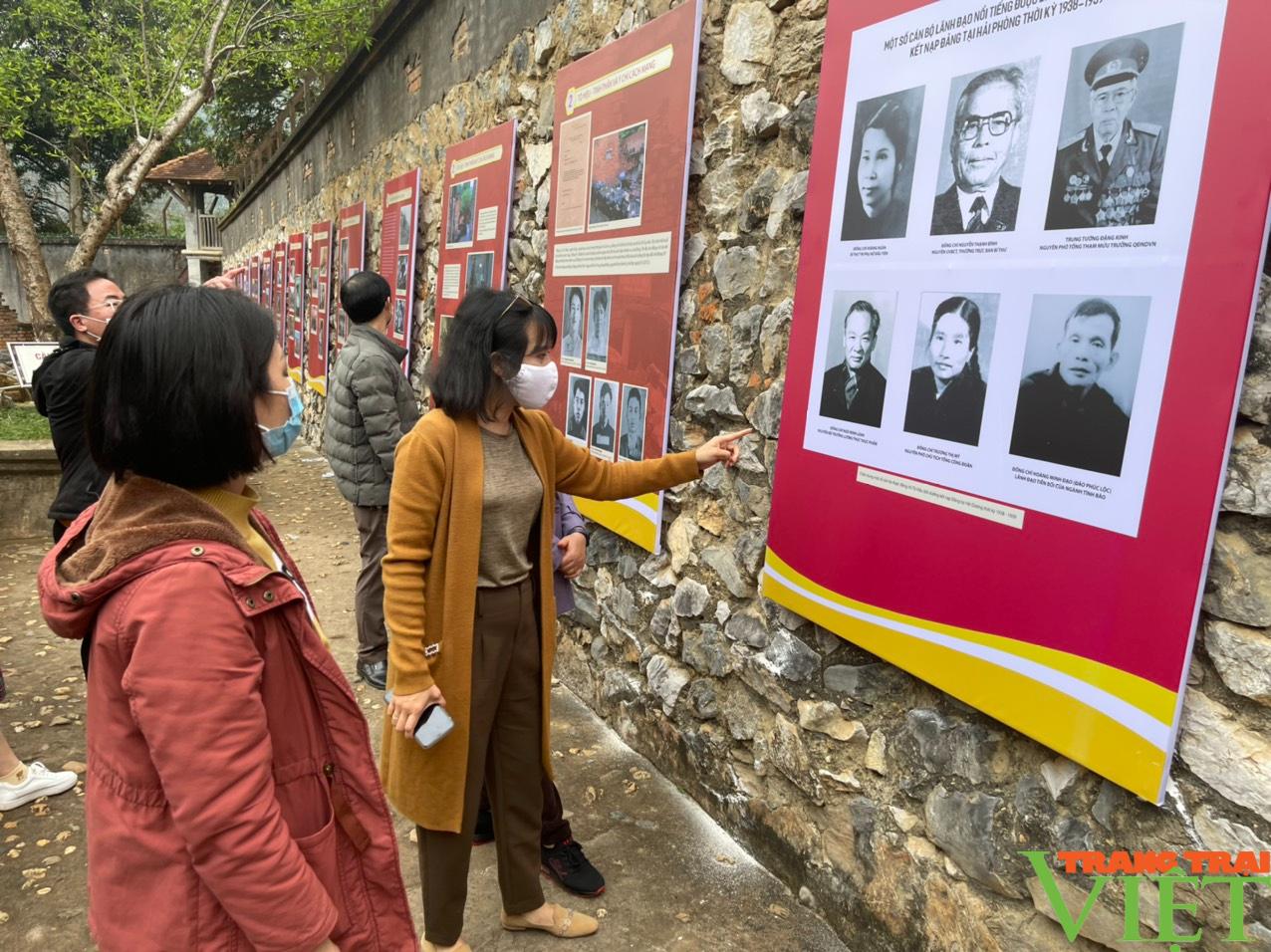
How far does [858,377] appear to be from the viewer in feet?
7.18

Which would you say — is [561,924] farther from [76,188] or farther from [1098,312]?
[76,188]

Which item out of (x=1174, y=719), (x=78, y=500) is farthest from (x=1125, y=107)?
(x=78, y=500)

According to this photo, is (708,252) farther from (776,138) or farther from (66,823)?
(66,823)

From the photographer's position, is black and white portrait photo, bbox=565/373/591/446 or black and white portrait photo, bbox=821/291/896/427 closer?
black and white portrait photo, bbox=821/291/896/427

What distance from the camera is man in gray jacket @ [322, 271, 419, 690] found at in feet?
12.8

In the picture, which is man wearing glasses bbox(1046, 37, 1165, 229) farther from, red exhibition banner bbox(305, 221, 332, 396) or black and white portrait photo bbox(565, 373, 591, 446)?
red exhibition banner bbox(305, 221, 332, 396)

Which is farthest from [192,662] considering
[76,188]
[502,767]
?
[76,188]

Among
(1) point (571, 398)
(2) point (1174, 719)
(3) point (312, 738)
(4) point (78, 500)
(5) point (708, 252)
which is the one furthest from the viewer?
(1) point (571, 398)

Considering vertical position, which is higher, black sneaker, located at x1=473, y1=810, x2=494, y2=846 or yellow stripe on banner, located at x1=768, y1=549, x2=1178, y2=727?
yellow stripe on banner, located at x1=768, y1=549, x2=1178, y2=727

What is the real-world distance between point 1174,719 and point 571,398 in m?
2.71

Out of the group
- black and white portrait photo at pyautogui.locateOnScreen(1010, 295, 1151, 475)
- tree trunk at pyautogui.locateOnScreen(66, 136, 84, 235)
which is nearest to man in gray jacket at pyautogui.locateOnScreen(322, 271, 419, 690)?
black and white portrait photo at pyautogui.locateOnScreen(1010, 295, 1151, 475)

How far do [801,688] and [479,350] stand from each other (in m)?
1.33

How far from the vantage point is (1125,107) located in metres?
1.57

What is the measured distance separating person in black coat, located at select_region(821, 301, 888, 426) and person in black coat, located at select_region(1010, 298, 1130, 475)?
424mm
